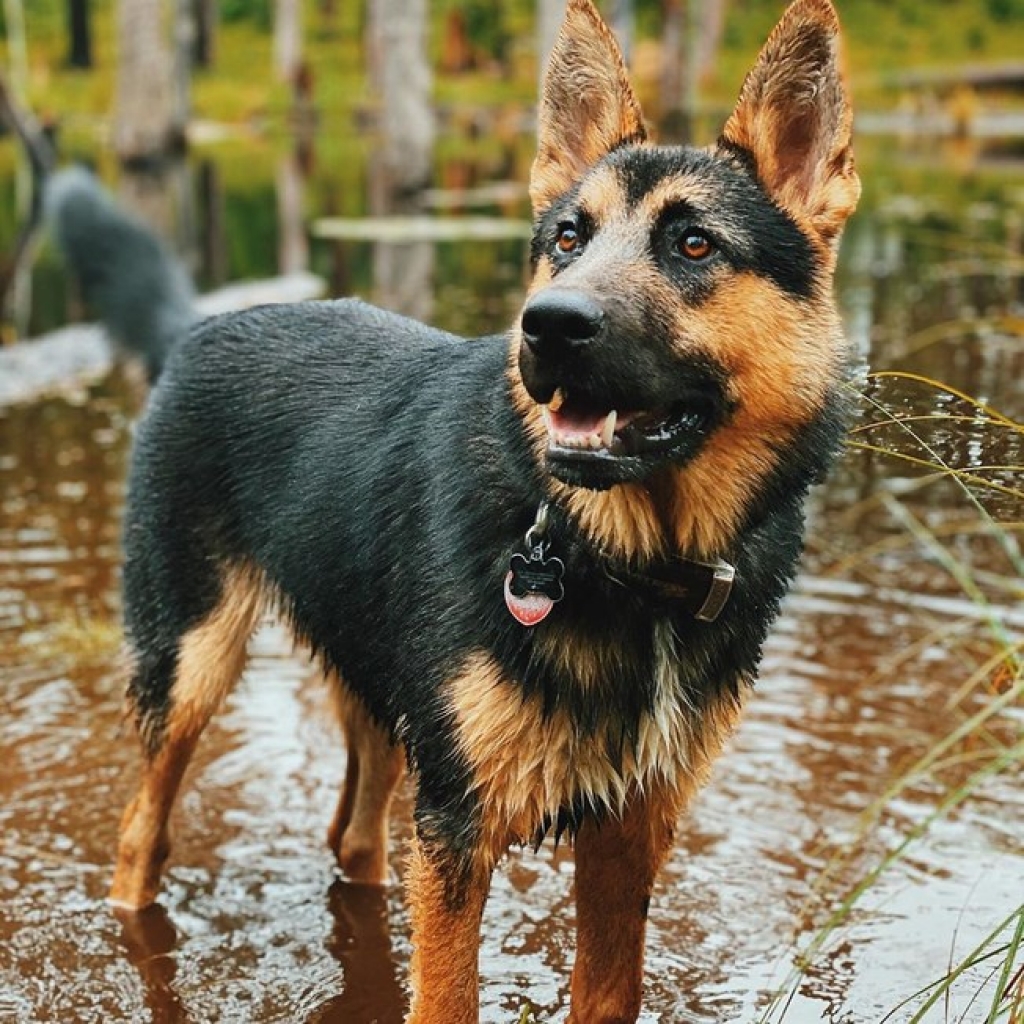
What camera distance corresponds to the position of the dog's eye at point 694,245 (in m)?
3.33

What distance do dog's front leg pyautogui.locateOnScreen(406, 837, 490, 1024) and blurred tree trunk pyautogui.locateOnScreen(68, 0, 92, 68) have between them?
1758 inches

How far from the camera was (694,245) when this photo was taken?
131 inches

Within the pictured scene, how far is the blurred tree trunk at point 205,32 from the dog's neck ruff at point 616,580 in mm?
46076

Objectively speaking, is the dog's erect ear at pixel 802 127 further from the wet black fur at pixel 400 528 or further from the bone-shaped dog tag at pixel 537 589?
the bone-shaped dog tag at pixel 537 589

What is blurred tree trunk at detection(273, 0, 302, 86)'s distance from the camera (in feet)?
131

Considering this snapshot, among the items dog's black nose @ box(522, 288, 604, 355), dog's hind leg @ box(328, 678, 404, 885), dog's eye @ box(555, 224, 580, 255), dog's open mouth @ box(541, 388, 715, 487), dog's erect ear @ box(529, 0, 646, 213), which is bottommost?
dog's hind leg @ box(328, 678, 404, 885)

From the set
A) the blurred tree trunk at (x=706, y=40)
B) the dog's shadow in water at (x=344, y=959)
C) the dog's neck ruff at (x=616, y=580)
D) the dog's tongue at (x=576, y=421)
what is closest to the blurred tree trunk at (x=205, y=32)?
the blurred tree trunk at (x=706, y=40)

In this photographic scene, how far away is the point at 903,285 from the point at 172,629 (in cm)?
1249

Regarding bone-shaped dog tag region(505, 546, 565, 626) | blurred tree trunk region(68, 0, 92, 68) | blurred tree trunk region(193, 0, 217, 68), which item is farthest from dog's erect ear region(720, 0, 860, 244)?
blurred tree trunk region(193, 0, 217, 68)

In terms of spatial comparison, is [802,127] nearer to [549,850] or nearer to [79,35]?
[549,850]

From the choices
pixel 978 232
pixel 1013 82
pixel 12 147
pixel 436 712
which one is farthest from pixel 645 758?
pixel 1013 82

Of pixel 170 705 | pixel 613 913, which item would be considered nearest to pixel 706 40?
pixel 170 705

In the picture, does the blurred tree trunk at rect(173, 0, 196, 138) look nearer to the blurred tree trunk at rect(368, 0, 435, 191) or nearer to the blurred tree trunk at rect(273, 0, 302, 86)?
the blurred tree trunk at rect(273, 0, 302, 86)

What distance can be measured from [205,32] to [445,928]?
46.8 m
